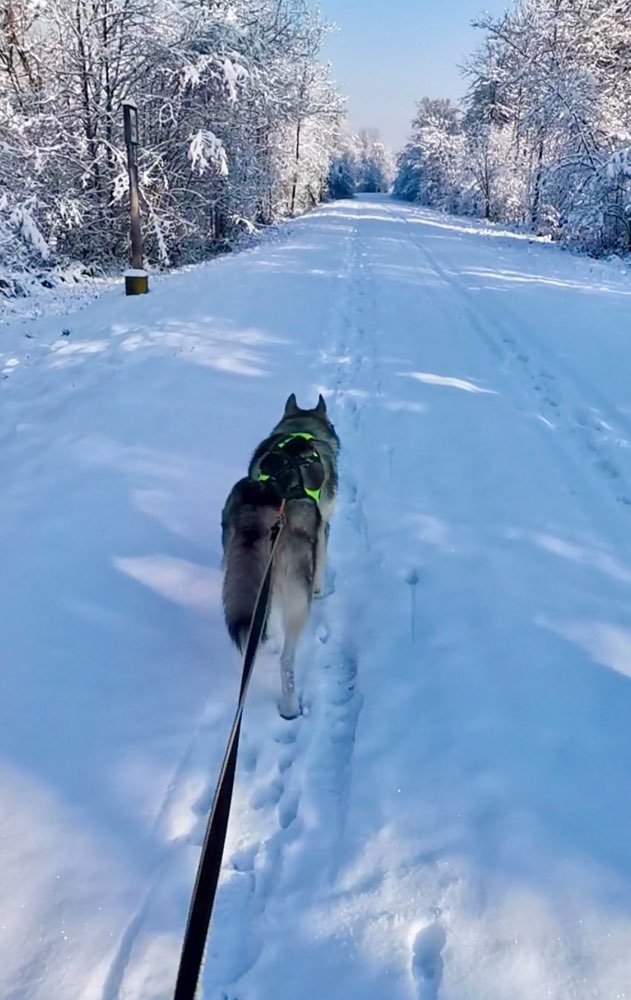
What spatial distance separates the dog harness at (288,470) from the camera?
107 inches

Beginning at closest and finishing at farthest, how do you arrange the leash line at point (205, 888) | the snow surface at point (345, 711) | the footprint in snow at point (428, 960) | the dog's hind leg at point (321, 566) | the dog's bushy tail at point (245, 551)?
the leash line at point (205, 888), the footprint in snow at point (428, 960), the snow surface at point (345, 711), the dog's bushy tail at point (245, 551), the dog's hind leg at point (321, 566)

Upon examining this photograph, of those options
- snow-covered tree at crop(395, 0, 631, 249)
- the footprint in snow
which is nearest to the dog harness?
the footprint in snow

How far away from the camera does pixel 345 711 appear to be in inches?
106

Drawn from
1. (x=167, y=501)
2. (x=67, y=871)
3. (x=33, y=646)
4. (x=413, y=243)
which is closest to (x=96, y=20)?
(x=413, y=243)

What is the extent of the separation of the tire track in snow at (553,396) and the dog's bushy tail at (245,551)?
2.99m

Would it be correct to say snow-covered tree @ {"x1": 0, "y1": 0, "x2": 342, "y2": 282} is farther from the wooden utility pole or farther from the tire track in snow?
the tire track in snow

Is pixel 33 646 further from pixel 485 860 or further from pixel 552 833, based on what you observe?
pixel 552 833

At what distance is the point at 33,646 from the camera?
9.63 ft

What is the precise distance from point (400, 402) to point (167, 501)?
2921mm

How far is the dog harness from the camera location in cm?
271

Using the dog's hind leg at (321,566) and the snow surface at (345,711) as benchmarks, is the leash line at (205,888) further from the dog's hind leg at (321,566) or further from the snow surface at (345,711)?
the dog's hind leg at (321,566)

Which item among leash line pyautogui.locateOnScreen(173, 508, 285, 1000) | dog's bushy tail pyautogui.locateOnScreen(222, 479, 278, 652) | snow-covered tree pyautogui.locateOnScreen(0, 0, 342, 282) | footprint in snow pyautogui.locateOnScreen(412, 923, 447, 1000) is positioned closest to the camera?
leash line pyautogui.locateOnScreen(173, 508, 285, 1000)

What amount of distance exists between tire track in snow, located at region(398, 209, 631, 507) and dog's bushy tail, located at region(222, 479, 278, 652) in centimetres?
299

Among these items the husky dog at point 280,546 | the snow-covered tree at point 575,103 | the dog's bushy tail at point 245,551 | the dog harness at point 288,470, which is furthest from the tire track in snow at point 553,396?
the snow-covered tree at point 575,103
